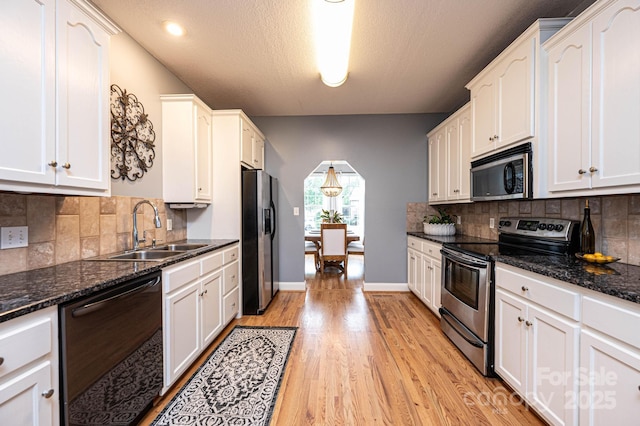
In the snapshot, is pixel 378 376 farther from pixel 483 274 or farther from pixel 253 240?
pixel 253 240

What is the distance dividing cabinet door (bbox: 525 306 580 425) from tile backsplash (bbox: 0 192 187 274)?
2.78 metres

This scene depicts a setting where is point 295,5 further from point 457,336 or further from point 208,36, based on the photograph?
point 457,336

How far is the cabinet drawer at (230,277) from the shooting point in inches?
103

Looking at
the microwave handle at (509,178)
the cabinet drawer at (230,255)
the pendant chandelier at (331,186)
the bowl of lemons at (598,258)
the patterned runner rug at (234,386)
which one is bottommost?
the patterned runner rug at (234,386)

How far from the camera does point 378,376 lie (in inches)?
75.6

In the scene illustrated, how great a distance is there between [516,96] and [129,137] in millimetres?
3017

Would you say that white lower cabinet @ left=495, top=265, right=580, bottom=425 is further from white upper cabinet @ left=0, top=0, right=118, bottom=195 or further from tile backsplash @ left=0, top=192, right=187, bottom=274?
tile backsplash @ left=0, top=192, right=187, bottom=274

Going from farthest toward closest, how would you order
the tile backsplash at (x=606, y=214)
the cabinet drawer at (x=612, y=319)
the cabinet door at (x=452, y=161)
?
the cabinet door at (x=452, y=161), the tile backsplash at (x=606, y=214), the cabinet drawer at (x=612, y=319)

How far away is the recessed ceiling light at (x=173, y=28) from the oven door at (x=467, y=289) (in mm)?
2933

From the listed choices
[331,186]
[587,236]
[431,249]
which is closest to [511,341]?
[587,236]

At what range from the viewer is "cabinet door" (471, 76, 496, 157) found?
2180mm

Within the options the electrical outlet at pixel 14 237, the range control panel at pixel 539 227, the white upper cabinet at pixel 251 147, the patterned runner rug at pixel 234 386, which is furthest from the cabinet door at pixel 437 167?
the electrical outlet at pixel 14 237

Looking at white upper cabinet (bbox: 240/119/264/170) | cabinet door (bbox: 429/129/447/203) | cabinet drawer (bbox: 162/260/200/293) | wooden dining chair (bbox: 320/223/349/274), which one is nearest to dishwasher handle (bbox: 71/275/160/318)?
cabinet drawer (bbox: 162/260/200/293)

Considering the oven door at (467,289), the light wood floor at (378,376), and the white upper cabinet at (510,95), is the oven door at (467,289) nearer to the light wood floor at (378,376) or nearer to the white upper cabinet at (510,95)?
the light wood floor at (378,376)
